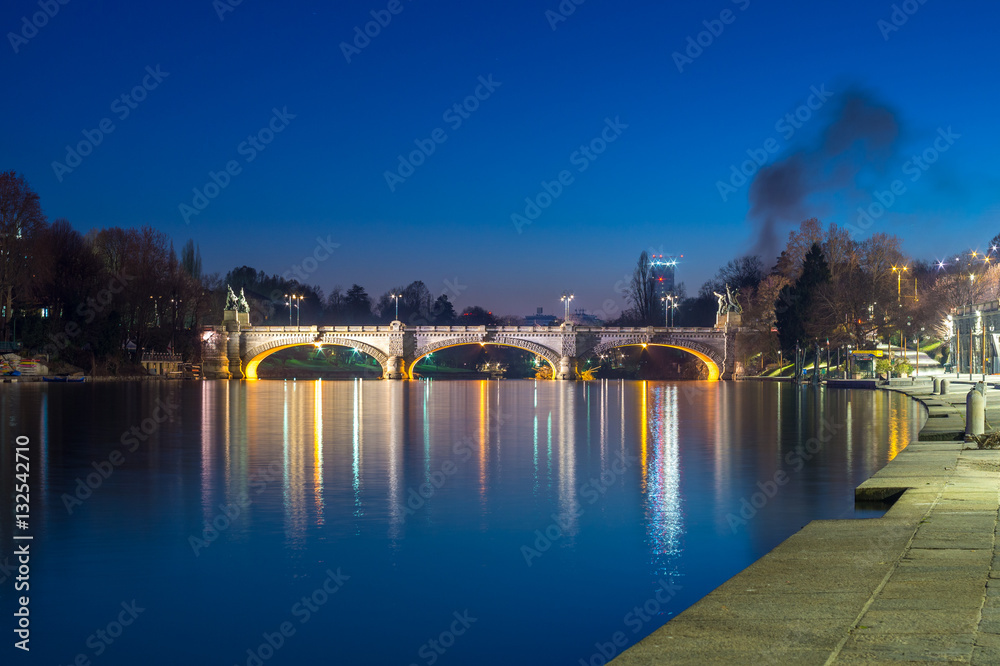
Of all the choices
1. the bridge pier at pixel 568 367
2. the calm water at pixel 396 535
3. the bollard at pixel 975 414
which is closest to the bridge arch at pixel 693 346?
the bridge pier at pixel 568 367

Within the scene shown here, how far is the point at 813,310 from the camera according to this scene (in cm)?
9250

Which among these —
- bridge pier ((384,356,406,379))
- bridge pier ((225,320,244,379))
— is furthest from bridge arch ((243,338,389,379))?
bridge pier ((225,320,244,379))

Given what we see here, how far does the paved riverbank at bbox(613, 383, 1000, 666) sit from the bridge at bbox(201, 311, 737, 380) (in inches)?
4567

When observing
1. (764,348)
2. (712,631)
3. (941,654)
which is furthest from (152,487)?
(764,348)

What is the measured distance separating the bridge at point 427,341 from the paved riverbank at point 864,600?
11600cm

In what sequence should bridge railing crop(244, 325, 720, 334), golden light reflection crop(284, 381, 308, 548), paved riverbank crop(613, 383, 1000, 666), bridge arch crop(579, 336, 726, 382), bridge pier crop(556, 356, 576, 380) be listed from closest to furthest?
paved riverbank crop(613, 383, 1000, 666), golden light reflection crop(284, 381, 308, 548), bridge railing crop(244, 325, 720, 334), bridge arch crop(579, 336, 726, 382), bridge pier crop(556, 356, 576, 380)

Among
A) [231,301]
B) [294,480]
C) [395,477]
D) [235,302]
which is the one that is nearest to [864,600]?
[395,477]

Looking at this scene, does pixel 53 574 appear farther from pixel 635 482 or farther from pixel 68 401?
pixel 68 401

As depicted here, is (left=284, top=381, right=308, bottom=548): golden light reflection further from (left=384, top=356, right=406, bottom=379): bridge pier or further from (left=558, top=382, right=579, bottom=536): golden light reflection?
(left=384, top=356, right=406, bottom=379): bridge pier

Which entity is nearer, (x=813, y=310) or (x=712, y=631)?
(x=712, y=631)

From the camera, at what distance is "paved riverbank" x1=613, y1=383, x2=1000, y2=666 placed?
297 inches

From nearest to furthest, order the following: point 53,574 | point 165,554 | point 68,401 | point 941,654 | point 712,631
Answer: point 941,654 → point 712,631 → point 53,574 → point 165,554 → point 68,401

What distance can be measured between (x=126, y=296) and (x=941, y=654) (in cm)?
10421

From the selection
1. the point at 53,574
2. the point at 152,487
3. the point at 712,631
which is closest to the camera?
the point at 712,631
